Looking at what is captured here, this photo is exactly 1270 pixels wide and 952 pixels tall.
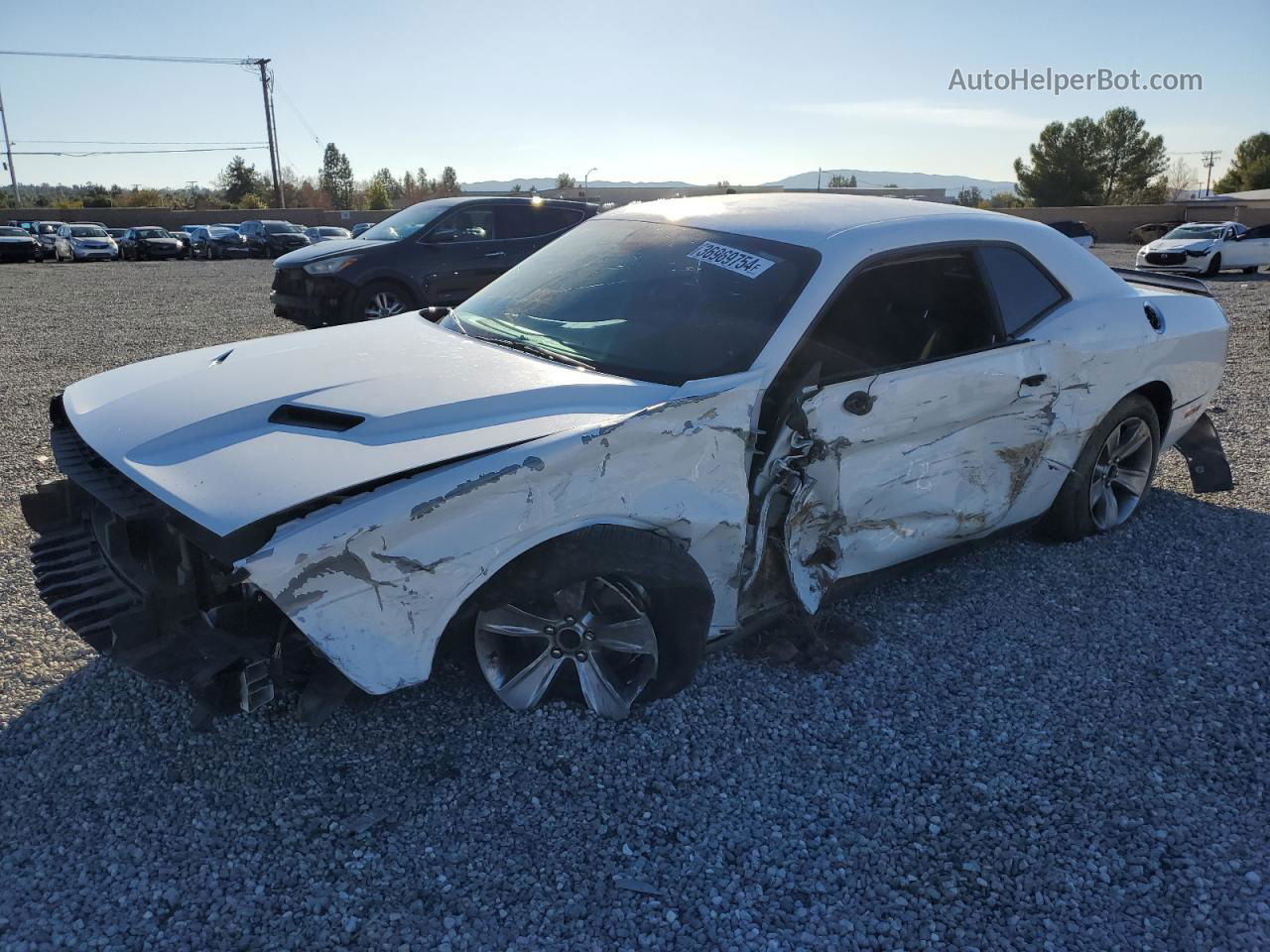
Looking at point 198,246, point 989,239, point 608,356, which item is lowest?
point 198,246

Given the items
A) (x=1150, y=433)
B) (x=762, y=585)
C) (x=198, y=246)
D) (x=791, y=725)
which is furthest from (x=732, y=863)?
(x=198, y=246)

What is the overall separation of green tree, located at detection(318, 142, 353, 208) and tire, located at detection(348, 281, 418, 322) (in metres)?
70.9

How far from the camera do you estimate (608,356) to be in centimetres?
313

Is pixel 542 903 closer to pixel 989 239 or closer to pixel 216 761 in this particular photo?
pixel 216 761

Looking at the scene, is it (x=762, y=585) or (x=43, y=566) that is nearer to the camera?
(x=43, y=566)

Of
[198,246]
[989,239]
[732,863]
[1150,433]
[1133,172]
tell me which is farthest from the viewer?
[1133,172]

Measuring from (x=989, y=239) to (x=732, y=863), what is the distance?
271 centimetres

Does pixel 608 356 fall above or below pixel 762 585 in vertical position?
above

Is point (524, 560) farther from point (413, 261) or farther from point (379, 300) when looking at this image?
point (413, 261)

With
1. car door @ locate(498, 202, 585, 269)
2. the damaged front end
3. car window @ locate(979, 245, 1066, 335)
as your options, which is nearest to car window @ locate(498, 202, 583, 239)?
car door @ locate(498, 202, 585, 269)

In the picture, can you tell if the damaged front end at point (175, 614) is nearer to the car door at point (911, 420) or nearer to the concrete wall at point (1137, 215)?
the car door at point (911, 420)

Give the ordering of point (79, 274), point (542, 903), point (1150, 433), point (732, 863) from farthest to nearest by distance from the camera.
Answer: point (79, 274) → point (1150, 433) → point (732, 863) → point (542, 903)

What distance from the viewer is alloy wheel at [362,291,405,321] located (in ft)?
32.9

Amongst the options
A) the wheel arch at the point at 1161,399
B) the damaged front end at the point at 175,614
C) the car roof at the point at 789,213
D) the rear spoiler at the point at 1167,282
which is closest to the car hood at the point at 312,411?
the damaged front end at the point at 175,614
